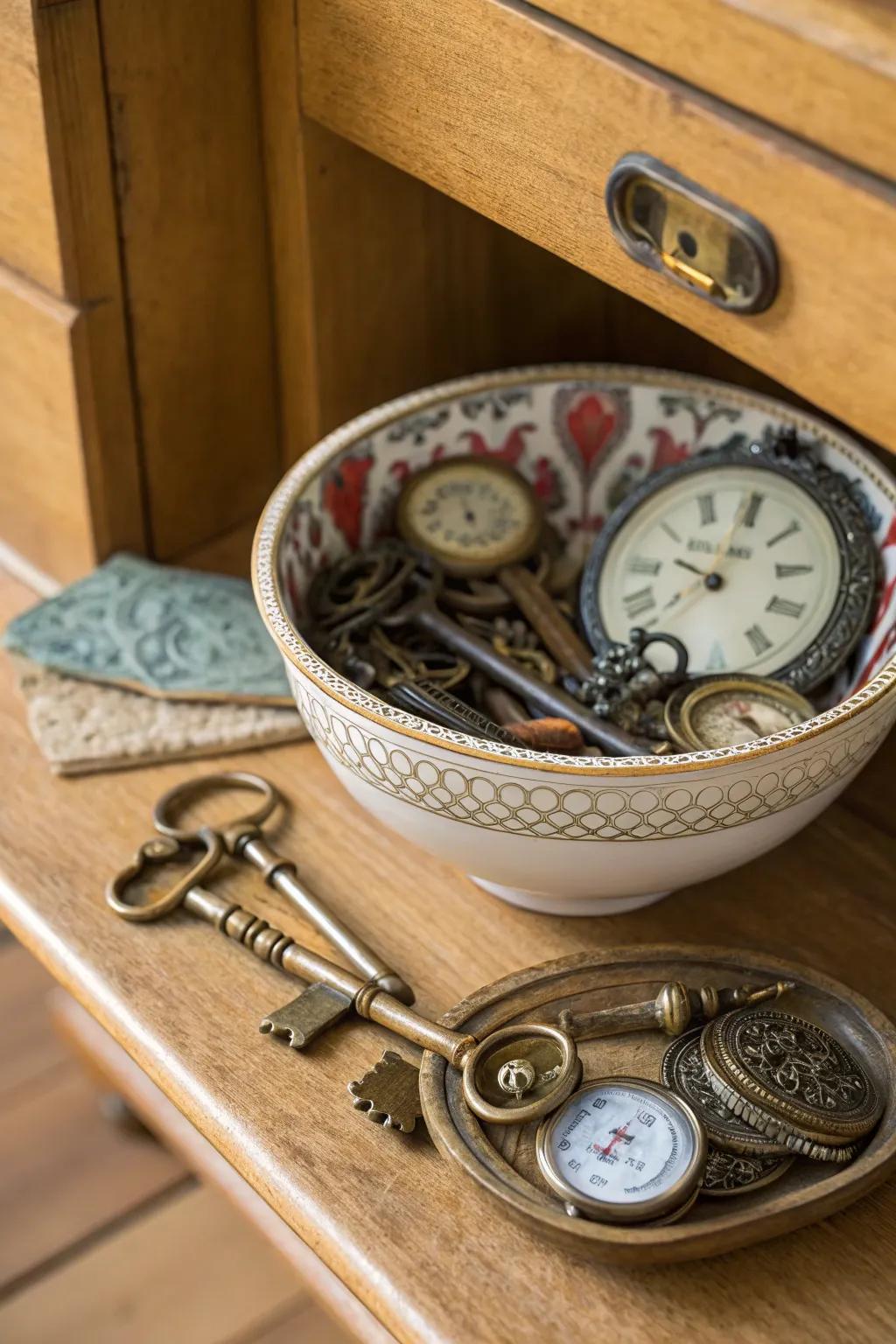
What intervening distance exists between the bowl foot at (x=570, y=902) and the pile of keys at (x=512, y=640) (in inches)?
2.9

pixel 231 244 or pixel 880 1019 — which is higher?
pixel 231 244

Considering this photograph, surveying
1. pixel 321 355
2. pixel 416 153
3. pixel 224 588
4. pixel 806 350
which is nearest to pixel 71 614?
pixel 224 588

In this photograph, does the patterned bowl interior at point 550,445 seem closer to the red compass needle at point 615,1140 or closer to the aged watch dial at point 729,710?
the aged watch dial at point 729,710

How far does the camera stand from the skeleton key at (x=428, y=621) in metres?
0.81

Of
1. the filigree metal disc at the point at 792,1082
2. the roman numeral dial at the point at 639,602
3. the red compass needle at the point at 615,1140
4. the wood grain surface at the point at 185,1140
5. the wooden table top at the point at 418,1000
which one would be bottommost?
the wood grain surface at the point at 185,1140

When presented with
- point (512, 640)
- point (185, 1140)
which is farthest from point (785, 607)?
point (185, 1140)

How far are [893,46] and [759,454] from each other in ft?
1.06

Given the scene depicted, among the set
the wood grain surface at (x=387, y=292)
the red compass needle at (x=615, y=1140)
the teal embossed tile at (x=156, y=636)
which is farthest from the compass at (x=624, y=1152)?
the wood grain surface at (x=387, y=292)

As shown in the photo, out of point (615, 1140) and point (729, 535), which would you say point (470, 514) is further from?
point (615, 1140)

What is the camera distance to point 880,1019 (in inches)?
28.1

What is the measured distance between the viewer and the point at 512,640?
2.95ft

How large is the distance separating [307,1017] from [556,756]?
7.1 inches

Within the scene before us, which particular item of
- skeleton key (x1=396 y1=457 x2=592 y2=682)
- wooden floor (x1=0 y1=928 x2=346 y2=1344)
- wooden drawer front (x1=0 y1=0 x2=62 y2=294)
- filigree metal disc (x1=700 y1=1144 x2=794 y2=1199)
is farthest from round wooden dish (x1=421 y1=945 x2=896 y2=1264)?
wooden floor (x1=0 y1=928 x2=346 y2=1344)

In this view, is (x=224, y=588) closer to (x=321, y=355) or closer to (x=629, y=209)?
(x=321, y=355)
